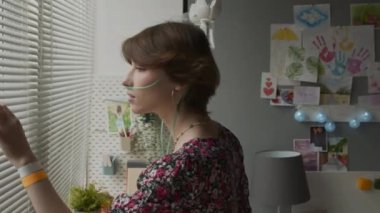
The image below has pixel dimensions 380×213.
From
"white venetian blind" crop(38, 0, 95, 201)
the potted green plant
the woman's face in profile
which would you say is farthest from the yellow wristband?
the potted green plant

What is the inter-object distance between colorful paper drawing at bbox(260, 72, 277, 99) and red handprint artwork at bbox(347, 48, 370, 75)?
41 cm

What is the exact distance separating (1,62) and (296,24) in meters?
1.68

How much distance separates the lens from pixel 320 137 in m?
2.36

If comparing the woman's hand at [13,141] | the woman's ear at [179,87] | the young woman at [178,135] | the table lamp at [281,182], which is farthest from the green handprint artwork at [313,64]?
the woman's hand at [13,141]

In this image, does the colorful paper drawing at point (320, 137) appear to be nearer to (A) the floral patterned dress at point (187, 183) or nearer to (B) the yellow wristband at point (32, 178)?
(A) the floral patterned dress at point (187, 183)

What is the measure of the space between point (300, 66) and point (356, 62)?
303 mm

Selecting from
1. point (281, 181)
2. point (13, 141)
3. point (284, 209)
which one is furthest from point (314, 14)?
point (13, 141)

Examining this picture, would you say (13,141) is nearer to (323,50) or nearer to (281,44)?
(281,44)

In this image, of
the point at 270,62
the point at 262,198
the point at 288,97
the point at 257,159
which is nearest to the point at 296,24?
the point at 270,62

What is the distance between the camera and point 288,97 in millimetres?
2348

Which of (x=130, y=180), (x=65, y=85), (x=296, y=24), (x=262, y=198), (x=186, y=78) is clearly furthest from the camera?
(x=296, y=24)

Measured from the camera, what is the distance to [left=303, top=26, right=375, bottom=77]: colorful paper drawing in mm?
2301

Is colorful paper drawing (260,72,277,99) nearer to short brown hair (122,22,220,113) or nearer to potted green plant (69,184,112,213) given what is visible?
potted green plant (69,184,112,213)

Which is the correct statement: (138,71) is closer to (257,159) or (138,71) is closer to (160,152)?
(160,152)
